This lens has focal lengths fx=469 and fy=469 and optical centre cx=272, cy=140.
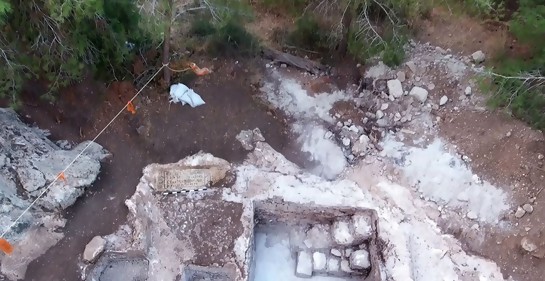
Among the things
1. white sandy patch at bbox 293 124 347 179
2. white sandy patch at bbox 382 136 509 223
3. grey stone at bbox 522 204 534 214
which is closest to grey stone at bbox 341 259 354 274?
white sandy patch at bbox 293 124 347 179

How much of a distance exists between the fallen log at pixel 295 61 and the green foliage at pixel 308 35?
0.46 meters

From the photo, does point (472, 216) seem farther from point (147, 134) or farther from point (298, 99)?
point (147, 134)

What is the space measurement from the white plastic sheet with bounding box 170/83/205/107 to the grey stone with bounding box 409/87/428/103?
5553mm

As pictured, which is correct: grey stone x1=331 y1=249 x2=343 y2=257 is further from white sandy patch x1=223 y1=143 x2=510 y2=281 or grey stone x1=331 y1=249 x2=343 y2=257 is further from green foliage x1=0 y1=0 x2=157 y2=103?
green foliage x1=0 y1=0 x2=157 y2=103

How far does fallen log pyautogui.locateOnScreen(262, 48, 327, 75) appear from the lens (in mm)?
12812

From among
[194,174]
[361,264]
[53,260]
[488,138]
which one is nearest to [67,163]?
[53,260]

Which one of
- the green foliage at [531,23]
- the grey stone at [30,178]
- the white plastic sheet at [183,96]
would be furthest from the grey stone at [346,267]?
the grey stone at [30,178]

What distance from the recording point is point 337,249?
11156 mm

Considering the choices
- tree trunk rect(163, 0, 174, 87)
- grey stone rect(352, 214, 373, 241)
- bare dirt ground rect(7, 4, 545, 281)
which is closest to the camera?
tree trunk rect(163, 0, 174, 87)

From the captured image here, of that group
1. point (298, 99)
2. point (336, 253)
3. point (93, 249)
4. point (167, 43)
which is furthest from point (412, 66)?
point (93, 249)

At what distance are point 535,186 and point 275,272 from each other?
636 cm

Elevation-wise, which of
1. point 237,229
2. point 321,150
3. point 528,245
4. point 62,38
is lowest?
point 528,245

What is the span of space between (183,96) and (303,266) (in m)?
5.00

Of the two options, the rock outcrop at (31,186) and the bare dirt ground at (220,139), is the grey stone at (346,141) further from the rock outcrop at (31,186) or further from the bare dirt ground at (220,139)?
the rock outcrop at (31,186)
